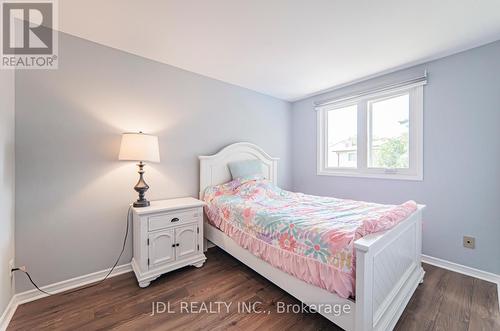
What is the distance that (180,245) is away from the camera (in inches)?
82.7

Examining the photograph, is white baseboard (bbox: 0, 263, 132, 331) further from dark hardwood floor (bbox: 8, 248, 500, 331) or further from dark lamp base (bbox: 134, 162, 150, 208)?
dark lamp base (bbox: 134, 162, 150, 208)

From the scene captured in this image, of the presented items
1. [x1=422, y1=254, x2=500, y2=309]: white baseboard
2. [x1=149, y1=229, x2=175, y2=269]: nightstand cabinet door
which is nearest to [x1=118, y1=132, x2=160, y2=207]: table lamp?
[x1=149, y1=229, x2=175, y2=269]: nightstand cabinet door

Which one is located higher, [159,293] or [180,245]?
[180,245]

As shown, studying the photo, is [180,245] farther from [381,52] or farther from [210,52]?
[381,52]

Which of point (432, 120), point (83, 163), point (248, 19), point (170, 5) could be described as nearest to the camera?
point (170, 5)

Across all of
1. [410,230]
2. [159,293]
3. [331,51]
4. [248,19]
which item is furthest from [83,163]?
[410,230]

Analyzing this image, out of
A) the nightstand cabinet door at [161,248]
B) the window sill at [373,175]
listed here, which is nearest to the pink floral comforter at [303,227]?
the nightstand cabinet door at [161,248]

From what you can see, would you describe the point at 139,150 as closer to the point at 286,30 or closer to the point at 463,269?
the point at 286,30

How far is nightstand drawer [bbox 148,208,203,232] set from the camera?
6.33ft

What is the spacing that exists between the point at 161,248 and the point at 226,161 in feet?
4.43

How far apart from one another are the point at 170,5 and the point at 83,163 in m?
1.57

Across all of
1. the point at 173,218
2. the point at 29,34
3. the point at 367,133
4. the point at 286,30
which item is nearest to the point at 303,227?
the point at 173,218

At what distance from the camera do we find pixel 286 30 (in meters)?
1.84

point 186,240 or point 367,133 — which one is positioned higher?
point 367,133
